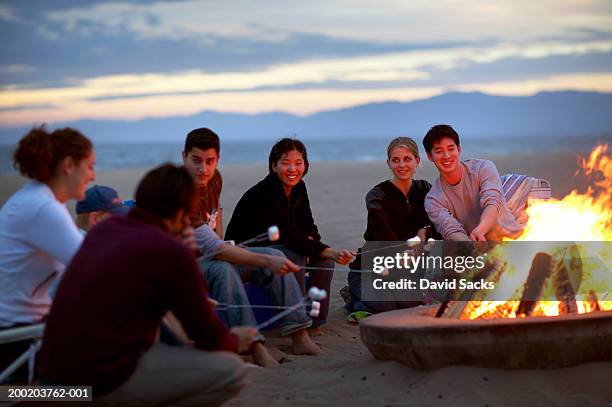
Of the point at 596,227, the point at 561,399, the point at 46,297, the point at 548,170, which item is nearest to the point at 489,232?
the point at 596,227

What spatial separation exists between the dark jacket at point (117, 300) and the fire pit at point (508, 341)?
1.59m

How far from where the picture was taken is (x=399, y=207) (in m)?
7.32

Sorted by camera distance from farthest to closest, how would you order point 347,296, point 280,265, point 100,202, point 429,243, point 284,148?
point 347,296, point 284,148, point 429,243, point 280,265, point 100,202

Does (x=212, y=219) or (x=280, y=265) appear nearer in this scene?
(x=280, y=265)

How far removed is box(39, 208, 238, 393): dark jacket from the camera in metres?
3.64

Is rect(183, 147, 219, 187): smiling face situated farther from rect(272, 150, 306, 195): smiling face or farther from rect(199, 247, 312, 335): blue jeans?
rect(272, 150, 306, 195): smiling face

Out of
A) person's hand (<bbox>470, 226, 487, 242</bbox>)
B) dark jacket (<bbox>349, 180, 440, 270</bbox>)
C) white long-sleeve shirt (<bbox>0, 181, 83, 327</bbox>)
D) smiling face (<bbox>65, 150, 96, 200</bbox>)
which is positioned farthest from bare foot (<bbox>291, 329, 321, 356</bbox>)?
smiling face (<bbox>65, 150, 96, 200</bbox>)

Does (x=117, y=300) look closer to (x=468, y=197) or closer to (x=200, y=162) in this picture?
(x=200, y=162)

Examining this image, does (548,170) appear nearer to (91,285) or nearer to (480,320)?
(480,320)

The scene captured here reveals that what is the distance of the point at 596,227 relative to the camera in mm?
6309

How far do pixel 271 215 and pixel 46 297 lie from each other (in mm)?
2512

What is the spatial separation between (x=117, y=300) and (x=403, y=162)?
4025 millimetres

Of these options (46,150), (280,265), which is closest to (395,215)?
(280,265)

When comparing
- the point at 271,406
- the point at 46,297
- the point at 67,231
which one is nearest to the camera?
the point at 67,231
